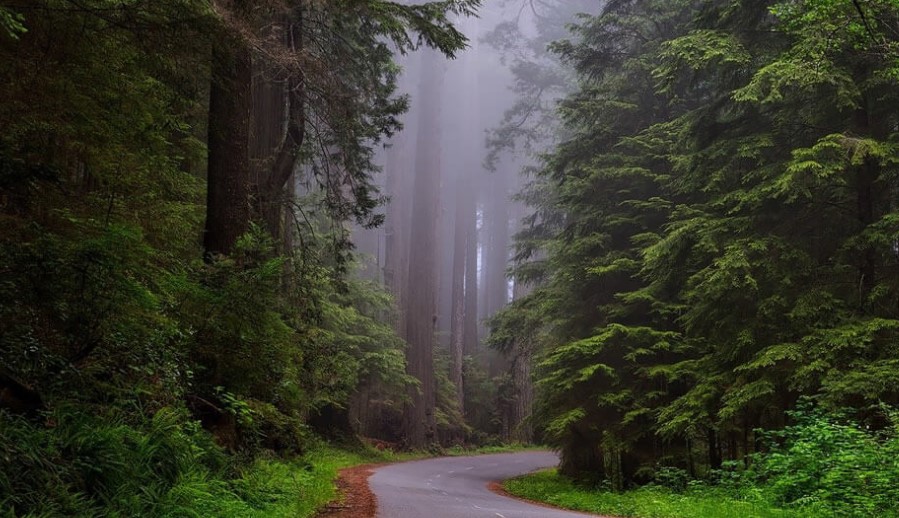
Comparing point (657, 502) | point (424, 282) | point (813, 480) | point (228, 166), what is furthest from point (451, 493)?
point (424, 282)

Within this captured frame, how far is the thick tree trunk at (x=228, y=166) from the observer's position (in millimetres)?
8812

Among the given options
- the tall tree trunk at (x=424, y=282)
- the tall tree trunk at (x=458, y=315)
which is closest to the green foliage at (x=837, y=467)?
the tall tree trunk at (x=424, y=282)

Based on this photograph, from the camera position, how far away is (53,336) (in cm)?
509

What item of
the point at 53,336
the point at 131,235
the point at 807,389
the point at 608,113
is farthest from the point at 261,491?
the point at 608,113

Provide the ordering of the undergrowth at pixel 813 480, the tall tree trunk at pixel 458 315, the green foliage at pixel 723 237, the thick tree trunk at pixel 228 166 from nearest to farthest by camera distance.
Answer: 1. the undergrowth at pixel 813 480
2. the thick tree trunk at pixel 228 166
3. the green foliage at pixel 723 237
4. the tall tree trunk at pixel 458 315

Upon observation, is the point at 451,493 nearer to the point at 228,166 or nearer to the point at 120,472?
the point at 228,166

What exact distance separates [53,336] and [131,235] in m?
1.34

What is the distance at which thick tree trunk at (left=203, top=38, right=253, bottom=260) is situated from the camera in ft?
28.9

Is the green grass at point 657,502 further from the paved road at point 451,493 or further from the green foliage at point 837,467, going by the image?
the paved road at point 451,493

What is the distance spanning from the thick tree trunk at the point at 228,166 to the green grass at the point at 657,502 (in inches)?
313

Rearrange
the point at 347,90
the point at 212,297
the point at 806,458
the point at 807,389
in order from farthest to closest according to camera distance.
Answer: the point at 347,90 → the point at 807,389 → the point at 806,458 → the point at 212,297

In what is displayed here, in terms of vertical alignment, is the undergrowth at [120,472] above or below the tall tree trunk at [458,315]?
below

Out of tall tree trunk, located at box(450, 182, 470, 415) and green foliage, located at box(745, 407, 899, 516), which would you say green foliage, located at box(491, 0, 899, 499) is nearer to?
green foliage, located at box(745, 407, 899, 516)

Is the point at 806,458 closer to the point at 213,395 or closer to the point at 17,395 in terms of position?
the point at 213,395
